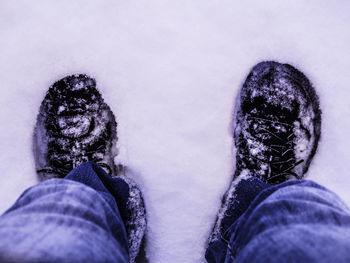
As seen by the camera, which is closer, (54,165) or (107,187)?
(107,187)

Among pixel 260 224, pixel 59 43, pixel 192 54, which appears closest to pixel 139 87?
pixel 192 54

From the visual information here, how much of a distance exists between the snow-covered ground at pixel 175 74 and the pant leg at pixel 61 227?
0.39 metres

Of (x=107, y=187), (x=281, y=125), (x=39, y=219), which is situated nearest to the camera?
(x=39, y=219)

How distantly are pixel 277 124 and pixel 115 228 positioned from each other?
2.19 feet

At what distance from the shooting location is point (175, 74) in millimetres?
984

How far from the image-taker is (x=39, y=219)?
1.67 feet

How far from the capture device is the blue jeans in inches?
17.7

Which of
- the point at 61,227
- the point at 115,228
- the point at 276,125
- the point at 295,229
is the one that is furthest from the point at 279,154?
the point at 61,227

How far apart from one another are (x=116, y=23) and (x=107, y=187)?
2.04 feet

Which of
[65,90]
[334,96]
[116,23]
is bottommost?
[65,90]

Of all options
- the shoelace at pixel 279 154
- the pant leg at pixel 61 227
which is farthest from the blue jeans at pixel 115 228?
the shoelace at pixel 279 154

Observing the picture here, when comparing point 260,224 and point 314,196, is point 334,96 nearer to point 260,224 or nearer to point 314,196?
point 314,196

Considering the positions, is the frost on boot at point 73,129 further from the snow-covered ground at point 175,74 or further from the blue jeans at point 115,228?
the blue jeans at point 115,228

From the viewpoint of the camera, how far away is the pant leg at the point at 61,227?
0.44 meters
